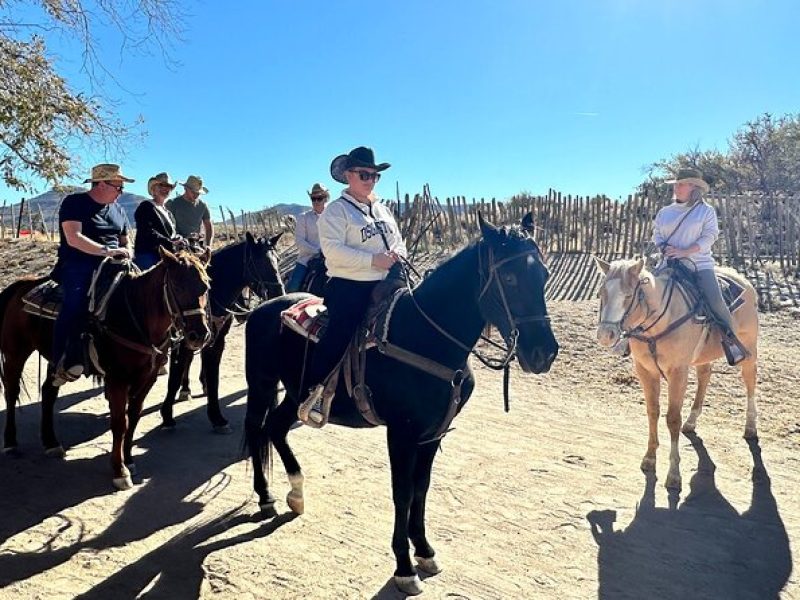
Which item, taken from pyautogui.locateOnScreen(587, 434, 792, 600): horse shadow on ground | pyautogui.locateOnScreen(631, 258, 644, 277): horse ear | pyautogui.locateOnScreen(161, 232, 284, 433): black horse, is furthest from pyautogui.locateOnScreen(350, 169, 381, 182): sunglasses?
pyautogui.locateOnScreen(161, 232, 284, 433): black horse

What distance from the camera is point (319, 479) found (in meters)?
4.86

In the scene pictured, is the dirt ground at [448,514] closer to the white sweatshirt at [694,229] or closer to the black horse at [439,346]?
the black horse at [439,346]

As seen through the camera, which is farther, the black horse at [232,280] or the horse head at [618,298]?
the black horse at [232,280]

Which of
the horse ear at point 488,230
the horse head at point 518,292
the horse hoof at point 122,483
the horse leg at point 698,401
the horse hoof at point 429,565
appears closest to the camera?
the horse head at point 518,292

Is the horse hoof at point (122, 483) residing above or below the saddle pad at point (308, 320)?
below

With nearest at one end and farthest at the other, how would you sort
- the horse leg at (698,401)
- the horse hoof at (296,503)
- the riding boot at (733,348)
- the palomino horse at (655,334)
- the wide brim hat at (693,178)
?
the horse hoof at (296,503), the palomino horse at (655,334), the riding boot at (733,348), the wide brim hat at (693,178), the horse leg at (698,401)

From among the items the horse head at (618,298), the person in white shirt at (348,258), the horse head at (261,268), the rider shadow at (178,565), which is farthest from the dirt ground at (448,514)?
the horse head at (261,268)

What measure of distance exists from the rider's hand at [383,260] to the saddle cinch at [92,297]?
2708 millimetres

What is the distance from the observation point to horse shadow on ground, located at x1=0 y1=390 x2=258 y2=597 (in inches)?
148

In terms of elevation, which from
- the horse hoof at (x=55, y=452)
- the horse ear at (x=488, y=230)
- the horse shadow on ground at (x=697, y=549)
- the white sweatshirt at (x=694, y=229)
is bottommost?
the horse shadow on ground at (x=697, y=549)

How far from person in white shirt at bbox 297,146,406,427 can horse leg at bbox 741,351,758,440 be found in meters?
4.34

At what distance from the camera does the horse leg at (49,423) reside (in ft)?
16.9

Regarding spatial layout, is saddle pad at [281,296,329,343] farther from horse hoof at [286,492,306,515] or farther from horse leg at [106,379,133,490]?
horse leg at [106,379,133,490]

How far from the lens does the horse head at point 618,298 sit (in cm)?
459
